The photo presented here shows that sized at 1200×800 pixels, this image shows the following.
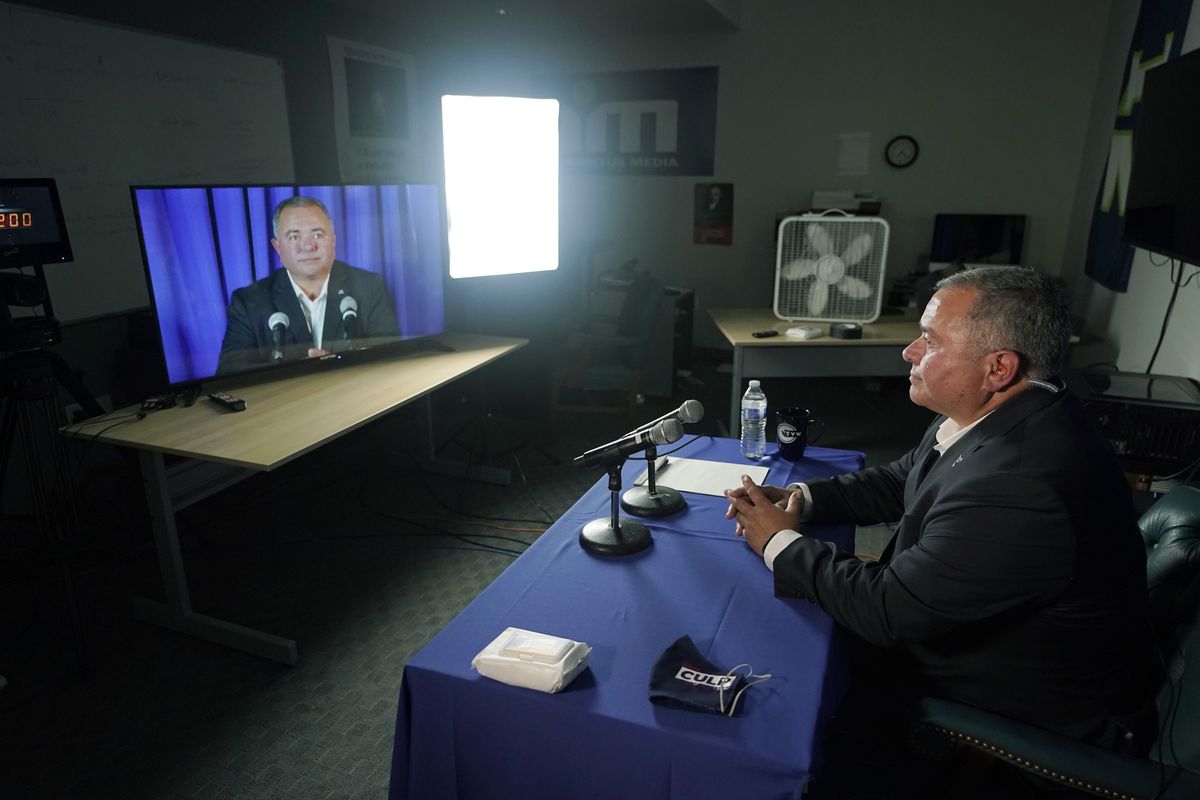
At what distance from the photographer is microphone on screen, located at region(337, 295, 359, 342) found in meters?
2.86

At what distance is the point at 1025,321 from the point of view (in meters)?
1.25

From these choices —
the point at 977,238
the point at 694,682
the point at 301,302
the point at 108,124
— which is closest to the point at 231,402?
the point at 301,302

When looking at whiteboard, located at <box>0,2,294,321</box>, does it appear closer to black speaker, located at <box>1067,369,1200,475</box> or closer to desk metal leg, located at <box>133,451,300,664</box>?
desk metal leg, located at <box>133,451,300,664</box>

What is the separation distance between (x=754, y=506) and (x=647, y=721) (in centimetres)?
59

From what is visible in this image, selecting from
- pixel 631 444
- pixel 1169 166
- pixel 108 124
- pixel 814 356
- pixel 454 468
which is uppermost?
pixel 108 124

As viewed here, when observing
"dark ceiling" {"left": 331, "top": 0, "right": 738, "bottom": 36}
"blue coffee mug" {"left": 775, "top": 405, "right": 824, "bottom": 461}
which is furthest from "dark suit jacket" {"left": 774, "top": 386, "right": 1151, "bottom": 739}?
"dark ceiling" {"left": 331, "top": 0, "right": 738, "bottom": 36}

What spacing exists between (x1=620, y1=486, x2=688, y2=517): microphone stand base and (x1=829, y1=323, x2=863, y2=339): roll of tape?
6.68 feet

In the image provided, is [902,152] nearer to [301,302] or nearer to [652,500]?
[301,302]

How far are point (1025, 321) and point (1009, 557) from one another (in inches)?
16.6

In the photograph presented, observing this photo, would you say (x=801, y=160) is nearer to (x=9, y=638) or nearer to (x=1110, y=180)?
(x=1110, y=180)

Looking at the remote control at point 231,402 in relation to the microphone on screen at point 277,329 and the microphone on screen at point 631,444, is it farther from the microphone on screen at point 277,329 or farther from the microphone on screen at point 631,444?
the microphone on screen at point 631,444

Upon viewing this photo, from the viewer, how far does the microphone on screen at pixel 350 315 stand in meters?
2.86

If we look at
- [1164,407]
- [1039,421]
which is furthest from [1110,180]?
[1039,421]

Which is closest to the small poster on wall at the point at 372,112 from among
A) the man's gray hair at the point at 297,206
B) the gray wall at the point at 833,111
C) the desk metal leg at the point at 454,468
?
the gray wall at the point at 833,111
